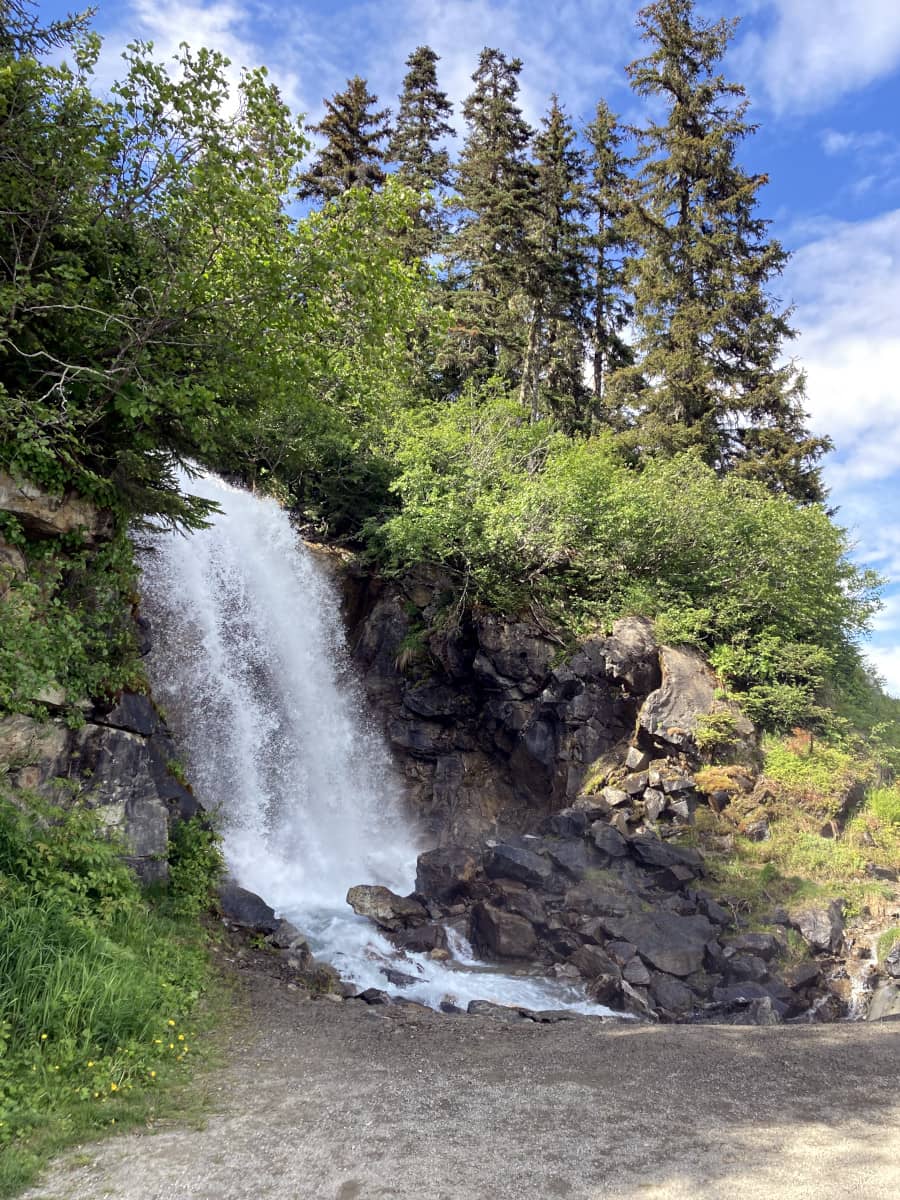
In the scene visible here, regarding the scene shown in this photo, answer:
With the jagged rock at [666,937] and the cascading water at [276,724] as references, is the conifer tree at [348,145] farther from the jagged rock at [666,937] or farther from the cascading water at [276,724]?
the jagged rock at [666,937]

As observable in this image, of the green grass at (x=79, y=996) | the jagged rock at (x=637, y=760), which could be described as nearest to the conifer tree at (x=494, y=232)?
the jagged rock at (x=637, y=760)

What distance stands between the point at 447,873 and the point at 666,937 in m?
3.96

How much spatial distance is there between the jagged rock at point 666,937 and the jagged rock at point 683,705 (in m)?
4.49

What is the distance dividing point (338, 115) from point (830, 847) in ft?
109

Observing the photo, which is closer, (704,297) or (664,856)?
(664,856)

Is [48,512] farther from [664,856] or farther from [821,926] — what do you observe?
Answer: [821,926]

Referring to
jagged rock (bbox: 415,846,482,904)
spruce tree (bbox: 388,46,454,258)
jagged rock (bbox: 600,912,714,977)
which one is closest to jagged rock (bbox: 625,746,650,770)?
jagged rock (bbox: 415,846,482,904)

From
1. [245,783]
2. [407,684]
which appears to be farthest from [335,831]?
[407,684]

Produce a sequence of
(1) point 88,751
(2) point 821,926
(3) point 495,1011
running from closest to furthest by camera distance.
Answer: (1) point 88,751 < (3) point 495,1011 < (2) point 821,926

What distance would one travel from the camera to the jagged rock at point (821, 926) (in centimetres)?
1207

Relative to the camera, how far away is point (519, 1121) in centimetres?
516

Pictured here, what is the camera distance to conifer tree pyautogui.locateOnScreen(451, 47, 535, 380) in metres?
27.4

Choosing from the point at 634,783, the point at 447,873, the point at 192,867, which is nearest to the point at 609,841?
the point at 634,783

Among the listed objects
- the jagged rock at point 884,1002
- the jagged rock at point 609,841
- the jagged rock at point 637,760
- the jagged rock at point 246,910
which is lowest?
the jagged rock at point 884,1002
